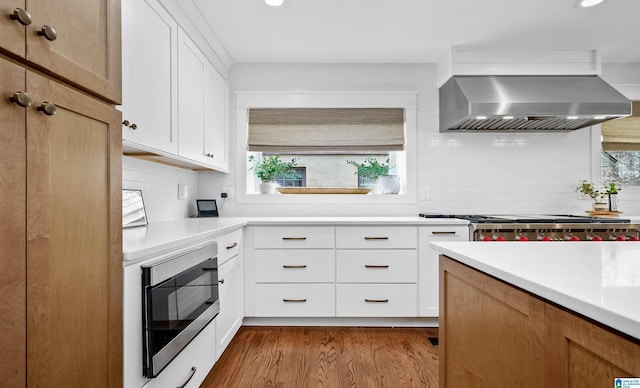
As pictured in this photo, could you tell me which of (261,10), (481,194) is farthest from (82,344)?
(481,194)

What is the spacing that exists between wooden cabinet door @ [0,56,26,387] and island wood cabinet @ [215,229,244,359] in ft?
4.46

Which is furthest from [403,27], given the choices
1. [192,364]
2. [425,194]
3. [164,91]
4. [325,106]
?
[192,364]

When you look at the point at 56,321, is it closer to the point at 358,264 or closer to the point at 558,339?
the point at 558,339

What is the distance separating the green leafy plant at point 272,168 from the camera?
11.2 ft

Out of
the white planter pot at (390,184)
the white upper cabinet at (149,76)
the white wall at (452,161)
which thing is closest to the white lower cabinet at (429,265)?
the white wall at (452,161)

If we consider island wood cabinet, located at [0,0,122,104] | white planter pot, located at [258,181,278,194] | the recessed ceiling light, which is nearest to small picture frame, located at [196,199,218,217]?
white planter pot, located at [258,181,278,194]

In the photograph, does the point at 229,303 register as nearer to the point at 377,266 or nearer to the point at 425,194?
the point at 377,266

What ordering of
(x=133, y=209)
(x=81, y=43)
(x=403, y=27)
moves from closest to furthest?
(x=81, y=43) → (x=133, y=209) → (x=403, y=27)

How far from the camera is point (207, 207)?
3145 mm

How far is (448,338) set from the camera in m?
1.29

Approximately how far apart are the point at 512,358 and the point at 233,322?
6.54 ft

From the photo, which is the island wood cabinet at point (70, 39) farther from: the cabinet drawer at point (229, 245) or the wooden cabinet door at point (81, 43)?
the cabinet drawer at point (229, 245)

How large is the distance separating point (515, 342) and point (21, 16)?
4.43 ft

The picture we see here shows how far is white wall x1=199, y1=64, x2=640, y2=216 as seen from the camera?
11.0 ft
